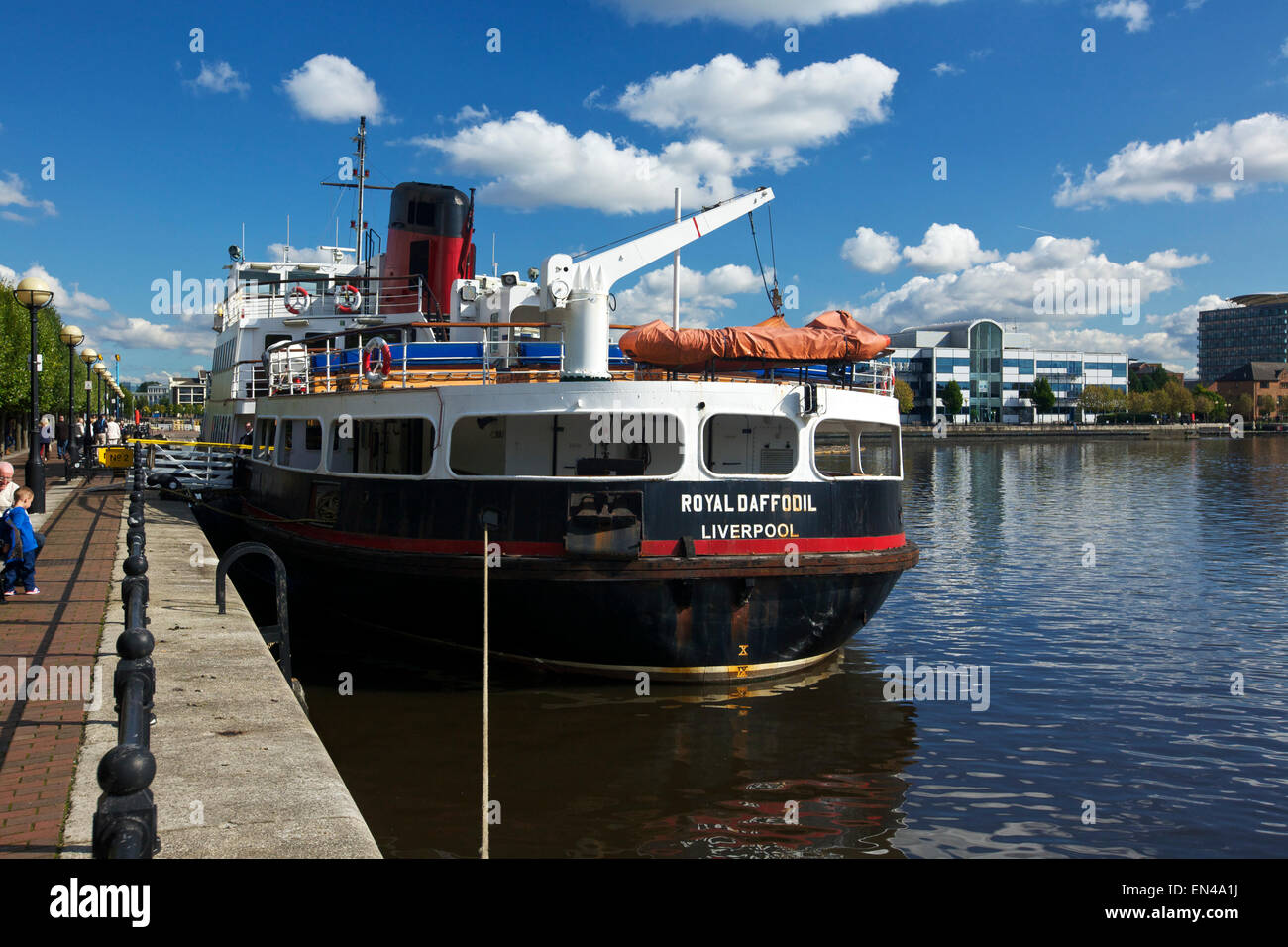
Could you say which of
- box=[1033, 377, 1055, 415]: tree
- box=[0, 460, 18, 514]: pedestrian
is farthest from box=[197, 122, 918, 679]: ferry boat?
box=[1033, 377, 1055, 415]: tree

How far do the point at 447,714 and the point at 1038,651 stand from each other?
888 centimetres

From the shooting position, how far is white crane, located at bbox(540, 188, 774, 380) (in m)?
12.2

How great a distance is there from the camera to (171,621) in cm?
1010

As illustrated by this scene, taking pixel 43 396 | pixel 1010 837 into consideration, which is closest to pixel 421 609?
pixel 1010 837

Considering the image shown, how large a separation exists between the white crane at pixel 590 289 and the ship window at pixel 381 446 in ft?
8.35

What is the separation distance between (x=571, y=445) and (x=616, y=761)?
4.43 metres

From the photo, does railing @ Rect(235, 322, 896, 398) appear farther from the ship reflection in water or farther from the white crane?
the ship reflection in water

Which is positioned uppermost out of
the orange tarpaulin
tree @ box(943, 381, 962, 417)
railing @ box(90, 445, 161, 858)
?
tree @ box(943, 381, 962, 417)

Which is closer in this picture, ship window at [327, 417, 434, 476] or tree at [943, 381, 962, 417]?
ship window at [327, 417, 434, 476]

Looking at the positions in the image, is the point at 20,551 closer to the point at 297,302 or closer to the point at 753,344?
the point at 753,344

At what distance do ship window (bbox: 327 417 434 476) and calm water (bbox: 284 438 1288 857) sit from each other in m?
2.57

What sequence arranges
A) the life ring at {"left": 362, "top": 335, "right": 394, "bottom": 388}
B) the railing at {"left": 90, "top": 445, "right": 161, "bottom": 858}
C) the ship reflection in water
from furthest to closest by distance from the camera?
1. the life ring at {"left": 362, "top": 335, "right": 394, "bottom": 388}
2. the ship reflection in water
3. the railing at {"left": 90, "top": 445, "right": 161, "bottom": 858}

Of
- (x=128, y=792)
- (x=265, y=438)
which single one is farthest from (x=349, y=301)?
(x=128, y=792)

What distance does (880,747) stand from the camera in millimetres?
10555
